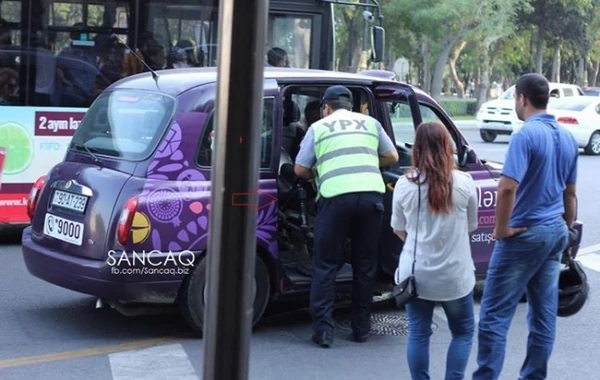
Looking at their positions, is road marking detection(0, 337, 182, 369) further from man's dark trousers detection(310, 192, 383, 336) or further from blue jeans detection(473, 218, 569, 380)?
blue jeans detection(473, 218, 569, 380)

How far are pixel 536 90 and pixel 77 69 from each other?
631cm

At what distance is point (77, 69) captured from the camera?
10.7 metres

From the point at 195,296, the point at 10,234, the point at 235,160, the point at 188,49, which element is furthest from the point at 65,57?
the point at 235,160

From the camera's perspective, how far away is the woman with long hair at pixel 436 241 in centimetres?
546

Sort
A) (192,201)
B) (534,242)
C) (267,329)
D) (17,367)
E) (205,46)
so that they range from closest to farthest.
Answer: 1. (534,242)
2. (17,367)
3. (192,201)
4. (267,329)
5. (205,46)

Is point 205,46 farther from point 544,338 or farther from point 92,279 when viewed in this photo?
point 544,338

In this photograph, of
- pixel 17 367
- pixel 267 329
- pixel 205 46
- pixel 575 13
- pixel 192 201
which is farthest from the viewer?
pixel 575 13

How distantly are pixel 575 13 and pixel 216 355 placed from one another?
5061 centimetres

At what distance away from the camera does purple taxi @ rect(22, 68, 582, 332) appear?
6.70 m

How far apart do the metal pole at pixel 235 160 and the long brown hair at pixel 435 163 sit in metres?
2.43

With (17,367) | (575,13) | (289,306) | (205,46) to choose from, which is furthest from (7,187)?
(575,13)

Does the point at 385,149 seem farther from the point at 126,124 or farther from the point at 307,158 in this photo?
the point at 126,124

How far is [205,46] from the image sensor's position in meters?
11.2

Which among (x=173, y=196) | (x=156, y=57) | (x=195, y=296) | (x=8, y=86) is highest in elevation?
(x=156, y=57)
